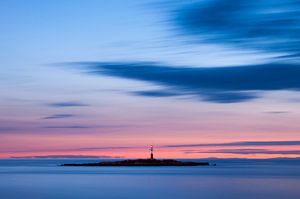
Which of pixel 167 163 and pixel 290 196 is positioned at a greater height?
pixel 167 163

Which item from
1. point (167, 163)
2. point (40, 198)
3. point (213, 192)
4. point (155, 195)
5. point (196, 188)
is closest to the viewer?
point (40, 198)

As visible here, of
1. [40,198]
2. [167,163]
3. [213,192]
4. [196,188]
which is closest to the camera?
[40,198]

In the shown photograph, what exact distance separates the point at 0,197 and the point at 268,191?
80.8ft

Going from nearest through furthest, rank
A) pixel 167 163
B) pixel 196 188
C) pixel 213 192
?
pixel 213 192, pixel 196 188, pixel 167 163

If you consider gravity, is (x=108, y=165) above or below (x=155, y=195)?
above

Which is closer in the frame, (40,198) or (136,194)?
(40,198)

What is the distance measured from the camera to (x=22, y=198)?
46906mm

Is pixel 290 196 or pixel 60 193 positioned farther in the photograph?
pixel 60 193

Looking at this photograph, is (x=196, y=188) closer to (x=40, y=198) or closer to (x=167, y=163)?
(x=40, y=198)

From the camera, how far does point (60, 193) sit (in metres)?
52.1

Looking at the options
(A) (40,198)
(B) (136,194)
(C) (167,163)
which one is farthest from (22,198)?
(C) (167,163)

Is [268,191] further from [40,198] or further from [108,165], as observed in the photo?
[108,165]

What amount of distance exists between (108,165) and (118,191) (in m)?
107

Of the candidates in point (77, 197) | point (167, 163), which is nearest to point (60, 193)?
point (77, 197)
